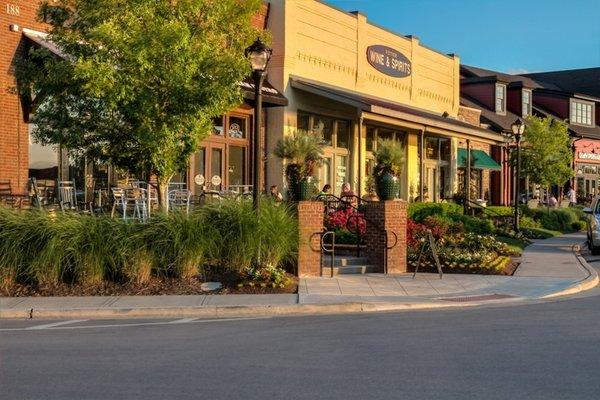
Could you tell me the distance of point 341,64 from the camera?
25.5 metres

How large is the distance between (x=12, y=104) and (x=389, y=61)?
16.2 meters

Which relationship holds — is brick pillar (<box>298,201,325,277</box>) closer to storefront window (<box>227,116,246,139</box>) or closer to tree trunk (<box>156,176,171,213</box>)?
tree trunk (<box>156,176,171,213</box>)

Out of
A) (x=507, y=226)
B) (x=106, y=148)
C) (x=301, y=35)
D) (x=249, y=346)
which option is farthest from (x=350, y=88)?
(x=249, y=346)

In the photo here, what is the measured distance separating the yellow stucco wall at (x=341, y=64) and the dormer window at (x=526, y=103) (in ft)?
35.8

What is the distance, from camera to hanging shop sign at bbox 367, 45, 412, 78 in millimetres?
27297

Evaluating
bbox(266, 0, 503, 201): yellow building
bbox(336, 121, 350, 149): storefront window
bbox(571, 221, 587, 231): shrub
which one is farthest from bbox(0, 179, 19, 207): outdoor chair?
bbox(571, 221, 587, 231): shrub

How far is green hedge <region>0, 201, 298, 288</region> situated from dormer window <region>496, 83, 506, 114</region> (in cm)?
2992

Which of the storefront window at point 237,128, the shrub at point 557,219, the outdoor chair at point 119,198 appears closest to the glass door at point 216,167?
the storefront window at point 237,128

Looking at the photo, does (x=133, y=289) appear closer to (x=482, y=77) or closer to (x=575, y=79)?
(x=482, y=77)

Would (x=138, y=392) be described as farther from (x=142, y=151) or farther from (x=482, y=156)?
(x=482, y=156)

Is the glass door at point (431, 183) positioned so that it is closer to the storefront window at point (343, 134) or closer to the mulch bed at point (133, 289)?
the storefront window at point (343, 134)

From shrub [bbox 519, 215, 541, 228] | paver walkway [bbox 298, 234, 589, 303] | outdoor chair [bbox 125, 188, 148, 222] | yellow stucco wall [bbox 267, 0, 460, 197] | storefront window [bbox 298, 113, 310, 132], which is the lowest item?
paver walkway [bbox 298, 234, 589, 303]

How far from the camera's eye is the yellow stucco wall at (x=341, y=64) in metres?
22.8

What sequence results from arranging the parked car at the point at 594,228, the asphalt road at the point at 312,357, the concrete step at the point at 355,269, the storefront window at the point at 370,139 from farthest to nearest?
the storefront window at the point at 370,139 < the parked car at the point at 594,228 < the concrete step at the point at 355,269 < the asphalt road at the point at 312,357
